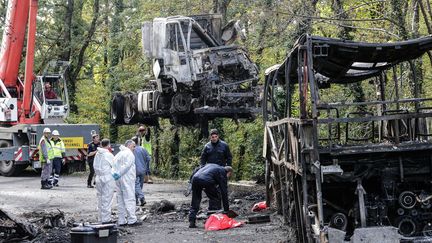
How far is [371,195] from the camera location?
9.28 metres

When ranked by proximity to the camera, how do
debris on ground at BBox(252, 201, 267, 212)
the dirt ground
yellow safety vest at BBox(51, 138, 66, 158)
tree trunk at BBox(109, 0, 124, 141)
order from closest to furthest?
1. the dirt ground
2. debris on ground at BBox(252, 201, 267, 212)
3. yellow safety vest at BBox(51, 138, 66, 158)
4. tree trunk at BBox(109, 0, 124, 141)

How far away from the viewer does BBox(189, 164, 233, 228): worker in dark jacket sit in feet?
40.0

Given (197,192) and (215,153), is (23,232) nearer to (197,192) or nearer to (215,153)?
(197,192)

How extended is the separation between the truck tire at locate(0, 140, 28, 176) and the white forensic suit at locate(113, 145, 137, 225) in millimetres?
11763

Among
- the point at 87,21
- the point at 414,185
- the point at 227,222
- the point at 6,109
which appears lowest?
the point at 227,222

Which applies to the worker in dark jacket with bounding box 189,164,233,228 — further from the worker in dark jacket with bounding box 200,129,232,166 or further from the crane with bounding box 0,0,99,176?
the crane with bounding box 0,0,99,176

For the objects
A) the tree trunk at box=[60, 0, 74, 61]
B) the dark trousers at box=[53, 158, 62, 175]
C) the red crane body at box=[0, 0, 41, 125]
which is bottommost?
the dark trousers at box=[53, 158, 62, 175]

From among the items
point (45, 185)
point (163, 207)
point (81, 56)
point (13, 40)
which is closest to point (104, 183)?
point (163, 207)

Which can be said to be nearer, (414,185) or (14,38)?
(414,185)

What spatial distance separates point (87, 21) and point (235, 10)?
1172 centimetres

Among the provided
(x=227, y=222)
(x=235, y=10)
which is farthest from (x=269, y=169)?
(x=235, y=10)

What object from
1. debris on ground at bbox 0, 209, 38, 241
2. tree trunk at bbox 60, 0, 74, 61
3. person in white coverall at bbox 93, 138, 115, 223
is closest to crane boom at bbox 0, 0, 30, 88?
tree trunk at bbox 60, 0, 74, 61

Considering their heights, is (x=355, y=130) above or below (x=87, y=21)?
below

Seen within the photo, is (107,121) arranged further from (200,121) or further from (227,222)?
(227,222)
